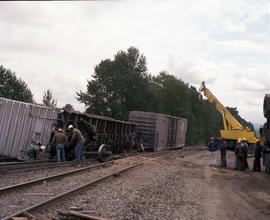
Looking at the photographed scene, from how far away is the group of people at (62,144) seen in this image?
12.5m

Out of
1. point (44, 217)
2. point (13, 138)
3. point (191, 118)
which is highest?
point (191, 118)

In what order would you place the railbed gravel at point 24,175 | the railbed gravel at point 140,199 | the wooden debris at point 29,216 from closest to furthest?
the wooden debris at point 29,216
the railbed gravel at point 140,199
the railbed gravel at point 24,175

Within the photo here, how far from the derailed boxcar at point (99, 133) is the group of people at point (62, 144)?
0.54m

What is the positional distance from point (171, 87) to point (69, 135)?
40.9 m

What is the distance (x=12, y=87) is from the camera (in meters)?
52.3

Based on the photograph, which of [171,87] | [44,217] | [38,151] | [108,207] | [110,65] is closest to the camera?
[44,217]

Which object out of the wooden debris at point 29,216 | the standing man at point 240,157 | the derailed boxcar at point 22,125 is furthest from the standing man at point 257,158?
the wooden debris at point 29,216

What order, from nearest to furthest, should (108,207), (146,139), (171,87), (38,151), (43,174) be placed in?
1. (108,207)
2. (43,174)
3. (38,151)
4. (146,139)
5. (171,87)

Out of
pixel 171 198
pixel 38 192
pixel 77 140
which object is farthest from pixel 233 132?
pixel 38 192

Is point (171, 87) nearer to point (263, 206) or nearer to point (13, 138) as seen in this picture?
point (13, 138)

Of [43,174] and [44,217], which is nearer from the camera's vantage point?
[44,217]

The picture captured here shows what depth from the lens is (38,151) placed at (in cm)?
1289

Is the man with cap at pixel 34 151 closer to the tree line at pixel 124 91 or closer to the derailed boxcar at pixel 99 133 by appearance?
the derailed boxcar at pixel 99 133

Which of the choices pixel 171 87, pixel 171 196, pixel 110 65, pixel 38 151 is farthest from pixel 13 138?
pixel 171 87
